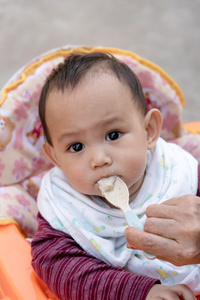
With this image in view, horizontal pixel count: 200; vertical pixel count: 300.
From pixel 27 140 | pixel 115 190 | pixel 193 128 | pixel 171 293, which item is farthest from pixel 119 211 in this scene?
pixel 193 128

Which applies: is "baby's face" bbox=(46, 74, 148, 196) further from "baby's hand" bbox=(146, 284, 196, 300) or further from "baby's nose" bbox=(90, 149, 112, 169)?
"baby's hand" bbox=(146, 284, 196, 300)

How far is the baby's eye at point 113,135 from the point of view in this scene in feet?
2.72

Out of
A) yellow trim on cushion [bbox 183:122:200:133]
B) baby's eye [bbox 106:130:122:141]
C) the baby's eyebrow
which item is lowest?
yellow trim on cushion [bbox 183:122:200:133]

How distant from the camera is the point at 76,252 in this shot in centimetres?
83

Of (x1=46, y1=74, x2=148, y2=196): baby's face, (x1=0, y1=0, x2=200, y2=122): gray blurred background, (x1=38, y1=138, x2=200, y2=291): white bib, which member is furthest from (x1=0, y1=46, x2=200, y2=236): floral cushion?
(x1=0, y1=0, x2=200, y2=122): gray blurred background

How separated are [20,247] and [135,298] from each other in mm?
317

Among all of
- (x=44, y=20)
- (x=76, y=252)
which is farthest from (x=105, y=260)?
(x=44, y=20)

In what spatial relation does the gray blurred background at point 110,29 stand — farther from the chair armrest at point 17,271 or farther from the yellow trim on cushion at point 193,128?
the chair armrest at point 17,271

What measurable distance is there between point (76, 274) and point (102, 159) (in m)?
0.22

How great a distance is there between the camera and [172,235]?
60 centimetres

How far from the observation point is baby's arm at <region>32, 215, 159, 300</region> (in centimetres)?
74

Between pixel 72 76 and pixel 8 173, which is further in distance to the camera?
pixel 8 173

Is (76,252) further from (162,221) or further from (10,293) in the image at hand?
(162,221)

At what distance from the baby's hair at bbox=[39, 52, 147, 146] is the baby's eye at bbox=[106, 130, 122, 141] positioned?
0.09m
